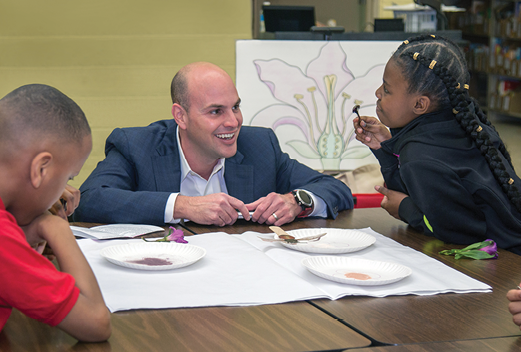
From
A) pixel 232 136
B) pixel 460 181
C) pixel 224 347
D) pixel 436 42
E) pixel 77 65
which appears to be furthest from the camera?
pixel 77 65

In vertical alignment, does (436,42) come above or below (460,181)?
above

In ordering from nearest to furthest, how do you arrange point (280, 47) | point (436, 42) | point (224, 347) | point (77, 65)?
point (224, 347) < point (436, 42) < point (280, 47) < point (77, 65)

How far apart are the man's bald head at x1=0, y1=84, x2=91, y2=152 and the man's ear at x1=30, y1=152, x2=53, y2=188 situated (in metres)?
0.03

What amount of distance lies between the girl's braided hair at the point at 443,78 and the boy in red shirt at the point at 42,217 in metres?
1.08

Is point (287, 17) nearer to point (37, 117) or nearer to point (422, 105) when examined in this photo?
point (422, 105)

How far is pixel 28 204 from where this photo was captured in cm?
90

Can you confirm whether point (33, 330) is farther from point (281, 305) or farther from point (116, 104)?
point (116, 104)

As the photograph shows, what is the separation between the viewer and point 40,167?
2.86 ft

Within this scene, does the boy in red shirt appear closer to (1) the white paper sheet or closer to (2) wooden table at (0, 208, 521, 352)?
(2) wooden table at (0, 208, 521, 352)

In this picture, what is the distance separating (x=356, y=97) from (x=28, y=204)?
99.7 inches

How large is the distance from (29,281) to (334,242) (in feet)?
2.81

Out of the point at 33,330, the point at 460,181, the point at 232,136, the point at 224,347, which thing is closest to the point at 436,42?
the point at 460,181

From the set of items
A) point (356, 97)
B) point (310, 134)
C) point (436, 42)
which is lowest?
point (310, 134)

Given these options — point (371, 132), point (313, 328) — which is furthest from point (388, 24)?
→ point (313, 328)
